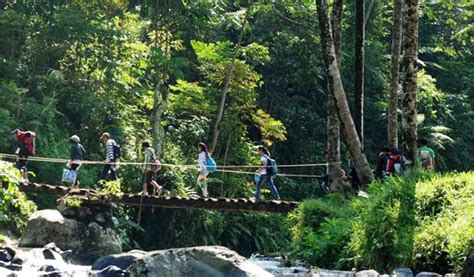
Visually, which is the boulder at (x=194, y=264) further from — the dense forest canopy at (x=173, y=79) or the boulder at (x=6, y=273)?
the dense forest canopy at (x=173, y=79)

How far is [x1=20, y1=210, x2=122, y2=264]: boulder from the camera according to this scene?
1430 cm

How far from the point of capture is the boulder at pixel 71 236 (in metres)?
14.3

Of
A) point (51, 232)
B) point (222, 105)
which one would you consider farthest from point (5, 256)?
point (222, 105)

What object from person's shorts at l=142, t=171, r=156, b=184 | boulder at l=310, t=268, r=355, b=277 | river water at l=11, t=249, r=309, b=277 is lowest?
river water at l=11, t=249, r=309, b=277

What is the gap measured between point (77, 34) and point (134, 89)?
223 centimetres

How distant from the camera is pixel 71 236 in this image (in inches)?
572

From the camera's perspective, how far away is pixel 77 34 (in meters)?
21.4

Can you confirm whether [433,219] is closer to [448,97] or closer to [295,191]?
[295,191]

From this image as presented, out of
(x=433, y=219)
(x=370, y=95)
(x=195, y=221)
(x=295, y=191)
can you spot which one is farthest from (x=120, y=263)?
(x=370, y=95)

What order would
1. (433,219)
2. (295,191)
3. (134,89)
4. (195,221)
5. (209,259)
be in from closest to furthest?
(209,259) < (433,219) < (195,221) < (134,89) < (295,191)

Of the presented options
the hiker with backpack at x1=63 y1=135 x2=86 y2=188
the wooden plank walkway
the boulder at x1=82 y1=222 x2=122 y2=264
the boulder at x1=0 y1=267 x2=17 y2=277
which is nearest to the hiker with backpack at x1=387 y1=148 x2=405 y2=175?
the wooden plank walkway

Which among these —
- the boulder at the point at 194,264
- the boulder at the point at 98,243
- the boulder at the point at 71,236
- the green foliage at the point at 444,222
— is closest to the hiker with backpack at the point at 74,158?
the boulder at the point at 71,236

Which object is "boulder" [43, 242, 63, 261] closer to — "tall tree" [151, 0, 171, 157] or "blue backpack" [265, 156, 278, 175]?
"blue backpack" [265, 156, 278, 175]

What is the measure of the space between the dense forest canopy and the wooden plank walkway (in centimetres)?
399
